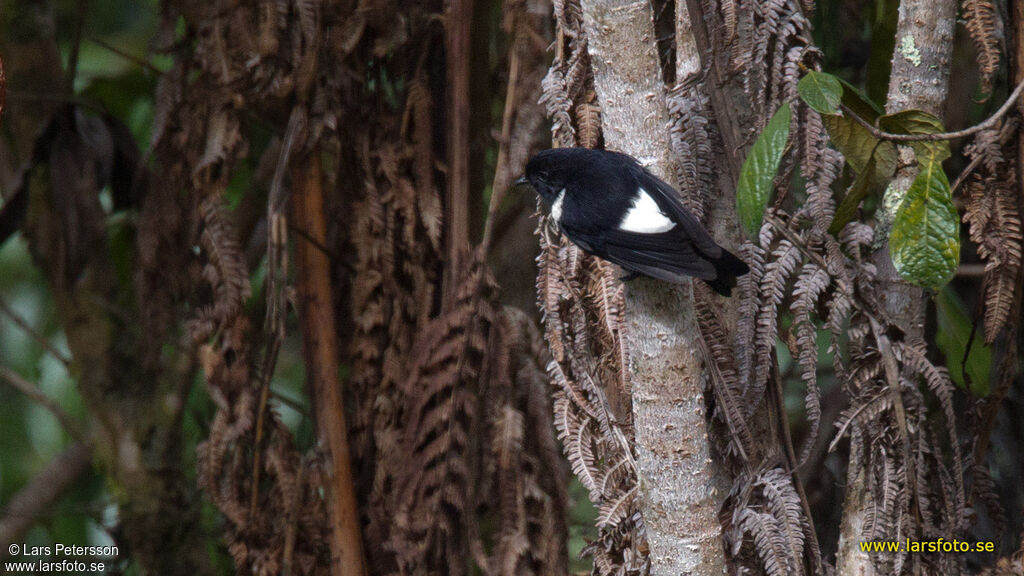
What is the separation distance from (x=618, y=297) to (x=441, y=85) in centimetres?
88

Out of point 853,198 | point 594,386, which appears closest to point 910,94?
point 853,198

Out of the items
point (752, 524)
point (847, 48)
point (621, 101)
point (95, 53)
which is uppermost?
point (95, 53)

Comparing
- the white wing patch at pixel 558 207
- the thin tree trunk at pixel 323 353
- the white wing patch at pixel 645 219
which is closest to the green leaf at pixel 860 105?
the white wing patch at pixel 645 219

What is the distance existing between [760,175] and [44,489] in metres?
2.89

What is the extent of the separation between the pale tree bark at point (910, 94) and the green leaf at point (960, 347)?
0.24 meters

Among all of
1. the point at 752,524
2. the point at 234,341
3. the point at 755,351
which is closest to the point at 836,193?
the point at 755,351

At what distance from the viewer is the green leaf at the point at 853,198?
1.28 m

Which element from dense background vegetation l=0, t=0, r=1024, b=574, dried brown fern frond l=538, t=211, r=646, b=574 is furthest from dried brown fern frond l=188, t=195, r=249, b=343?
dried brown fern frond l=538, t=211, r=646, b=574

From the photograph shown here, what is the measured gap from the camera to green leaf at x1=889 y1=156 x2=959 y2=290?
118 cm

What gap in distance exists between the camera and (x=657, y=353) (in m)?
1.14

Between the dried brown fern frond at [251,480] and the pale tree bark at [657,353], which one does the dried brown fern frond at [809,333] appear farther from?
the dried brown fern frond at [251,480]

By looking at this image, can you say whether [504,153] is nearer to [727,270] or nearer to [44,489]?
[727,270]

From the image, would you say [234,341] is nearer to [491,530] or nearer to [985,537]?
[491,530]

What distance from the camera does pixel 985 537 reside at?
199 centimetres
